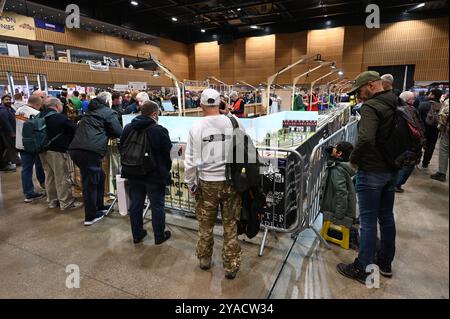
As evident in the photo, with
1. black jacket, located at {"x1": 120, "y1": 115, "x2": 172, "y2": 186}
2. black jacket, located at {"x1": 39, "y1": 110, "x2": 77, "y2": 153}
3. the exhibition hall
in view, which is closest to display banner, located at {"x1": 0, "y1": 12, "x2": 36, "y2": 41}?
the exhibition hall

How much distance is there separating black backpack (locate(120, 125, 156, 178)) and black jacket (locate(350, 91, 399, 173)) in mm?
1798

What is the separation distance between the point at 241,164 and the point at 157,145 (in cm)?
95

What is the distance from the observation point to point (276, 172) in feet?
9.34

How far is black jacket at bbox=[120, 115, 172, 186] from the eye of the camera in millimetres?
2600

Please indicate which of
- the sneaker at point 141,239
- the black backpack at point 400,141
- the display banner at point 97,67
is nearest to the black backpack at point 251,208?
the black backpack at point 400,141

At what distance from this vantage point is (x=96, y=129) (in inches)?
126

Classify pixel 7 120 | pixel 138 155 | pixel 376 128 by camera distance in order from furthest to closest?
pixel 7 120, pixel 138 155, pixel 376 128

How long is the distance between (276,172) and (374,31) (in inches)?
683

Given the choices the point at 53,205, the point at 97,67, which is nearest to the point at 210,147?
the point at 53,205

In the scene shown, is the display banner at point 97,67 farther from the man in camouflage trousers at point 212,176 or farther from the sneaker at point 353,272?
the sneaker at point 353,272

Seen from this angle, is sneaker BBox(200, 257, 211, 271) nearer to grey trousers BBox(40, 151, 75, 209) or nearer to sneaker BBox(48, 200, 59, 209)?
grey trousers BBox(40, 151, 75, 209)

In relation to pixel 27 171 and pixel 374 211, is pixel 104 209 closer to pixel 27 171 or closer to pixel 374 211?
pixel 27 171
